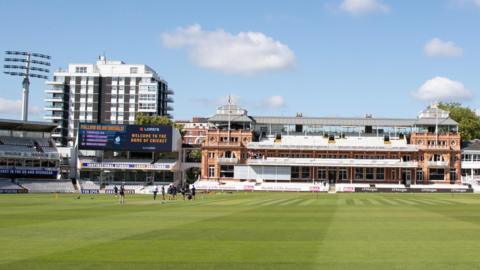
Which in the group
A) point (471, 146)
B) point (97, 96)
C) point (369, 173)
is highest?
point (97, 96)

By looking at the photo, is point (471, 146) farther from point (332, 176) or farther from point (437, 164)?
point (332, 176)

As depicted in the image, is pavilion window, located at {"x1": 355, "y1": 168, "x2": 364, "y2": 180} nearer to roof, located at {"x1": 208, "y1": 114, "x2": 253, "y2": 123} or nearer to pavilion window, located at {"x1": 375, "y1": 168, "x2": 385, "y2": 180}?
pavilion window, located at {"x1": 375, "y1": 168, "x2": 385, "y2": 180}

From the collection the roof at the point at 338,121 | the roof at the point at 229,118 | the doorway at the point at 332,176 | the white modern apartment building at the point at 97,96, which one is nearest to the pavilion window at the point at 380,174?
the doorway at the point at 332,176

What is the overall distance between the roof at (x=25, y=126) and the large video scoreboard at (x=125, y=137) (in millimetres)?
8454

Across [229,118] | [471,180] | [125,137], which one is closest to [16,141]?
[125,137]

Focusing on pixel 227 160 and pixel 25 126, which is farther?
pixel 227 160

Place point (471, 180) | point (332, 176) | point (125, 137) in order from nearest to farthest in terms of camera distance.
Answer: point (125, 137) → point (471, 180) → point (332, 176)

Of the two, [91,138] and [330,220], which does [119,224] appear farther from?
[91,138]

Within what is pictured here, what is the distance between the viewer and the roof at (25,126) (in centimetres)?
10494

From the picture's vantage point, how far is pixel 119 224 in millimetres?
28828

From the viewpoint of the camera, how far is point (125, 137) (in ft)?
344

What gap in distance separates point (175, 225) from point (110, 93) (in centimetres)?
13934

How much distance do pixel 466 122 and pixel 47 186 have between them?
86.5 meters

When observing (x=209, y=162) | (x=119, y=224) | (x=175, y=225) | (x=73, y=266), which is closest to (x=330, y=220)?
(x=175, y=225)
